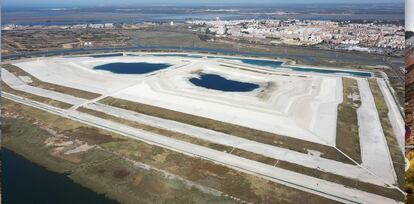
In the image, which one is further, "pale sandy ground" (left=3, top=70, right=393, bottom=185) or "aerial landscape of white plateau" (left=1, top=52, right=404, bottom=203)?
"aerial landscape of white plateau" (left=1, top=52, right=404, bottom=203)

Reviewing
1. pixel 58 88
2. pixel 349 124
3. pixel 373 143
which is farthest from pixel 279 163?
pixel 58 88

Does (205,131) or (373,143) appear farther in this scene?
(205,131)

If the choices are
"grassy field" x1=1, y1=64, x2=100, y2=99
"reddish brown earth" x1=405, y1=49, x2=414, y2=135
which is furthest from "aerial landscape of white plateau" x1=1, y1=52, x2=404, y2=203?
"reddish brown earth" x1=405, y1=49, x2=414, y2=135

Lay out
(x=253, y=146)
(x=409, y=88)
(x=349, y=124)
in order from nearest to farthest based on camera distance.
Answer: (x=409, y=88) → (x=253, y=146) → (x=349, y=124)

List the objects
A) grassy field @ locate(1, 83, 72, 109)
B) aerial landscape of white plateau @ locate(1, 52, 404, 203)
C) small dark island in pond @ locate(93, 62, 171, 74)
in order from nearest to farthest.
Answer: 1. aerial landscape of white plateau @ locate(1, 52, 404, 203)
2. grassy field @ locate(1, 83, 72, 109)
3. small dark island in pond @ locate(93, 62, 171, 74)

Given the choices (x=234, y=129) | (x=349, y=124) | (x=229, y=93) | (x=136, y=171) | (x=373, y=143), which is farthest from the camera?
(x=229, y=93)

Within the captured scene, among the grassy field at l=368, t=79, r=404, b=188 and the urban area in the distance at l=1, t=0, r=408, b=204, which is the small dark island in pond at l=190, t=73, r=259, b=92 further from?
the grassy field at l=368, t=79, r=404, b=188

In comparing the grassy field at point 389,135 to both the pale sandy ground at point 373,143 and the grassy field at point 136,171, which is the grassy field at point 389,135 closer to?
the pale sandy ground at point 373,143

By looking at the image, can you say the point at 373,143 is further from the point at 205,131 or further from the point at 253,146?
the point at 205,131
